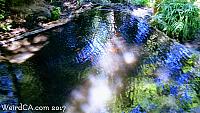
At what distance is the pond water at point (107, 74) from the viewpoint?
6.16 m

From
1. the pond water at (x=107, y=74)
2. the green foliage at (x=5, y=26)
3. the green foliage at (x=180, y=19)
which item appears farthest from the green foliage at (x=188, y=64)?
the green foliage at (x=5, y=26)

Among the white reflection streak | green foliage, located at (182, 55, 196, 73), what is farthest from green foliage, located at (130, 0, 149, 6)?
green foliage, located at (182, 55, 196, 73)

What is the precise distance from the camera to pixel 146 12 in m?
12.2

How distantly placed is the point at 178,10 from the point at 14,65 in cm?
511

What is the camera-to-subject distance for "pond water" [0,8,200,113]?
20.2 ft

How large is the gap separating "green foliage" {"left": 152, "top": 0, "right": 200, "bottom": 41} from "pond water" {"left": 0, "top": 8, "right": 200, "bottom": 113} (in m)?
0.39

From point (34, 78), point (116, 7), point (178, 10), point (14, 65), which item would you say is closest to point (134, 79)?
point (34, 78)

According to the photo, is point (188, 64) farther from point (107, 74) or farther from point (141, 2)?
point (141, 2)

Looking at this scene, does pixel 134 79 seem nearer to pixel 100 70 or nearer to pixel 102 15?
pixel 100 70

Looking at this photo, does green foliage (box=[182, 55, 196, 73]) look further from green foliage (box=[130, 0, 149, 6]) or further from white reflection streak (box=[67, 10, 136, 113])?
green foliage (box=[130, 0, 149, 6])

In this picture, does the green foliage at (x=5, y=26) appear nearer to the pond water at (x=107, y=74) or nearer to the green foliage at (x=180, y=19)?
the pond water at (x=107, y=74)

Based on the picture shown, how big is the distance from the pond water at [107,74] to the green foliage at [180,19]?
39 centimetres

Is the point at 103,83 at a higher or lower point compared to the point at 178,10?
lower

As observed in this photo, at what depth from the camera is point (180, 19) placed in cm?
935
